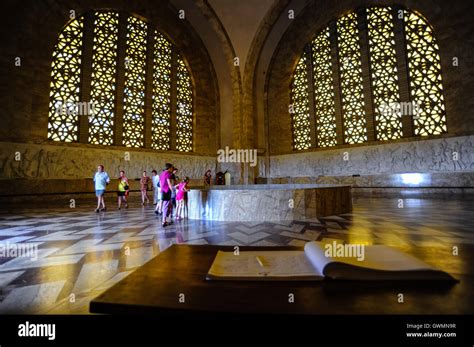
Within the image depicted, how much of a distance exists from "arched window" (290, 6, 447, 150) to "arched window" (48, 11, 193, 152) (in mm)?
7641

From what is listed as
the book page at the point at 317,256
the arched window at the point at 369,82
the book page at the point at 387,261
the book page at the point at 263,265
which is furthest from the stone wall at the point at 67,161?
the book page at the point at 387,261

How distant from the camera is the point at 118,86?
1170cm

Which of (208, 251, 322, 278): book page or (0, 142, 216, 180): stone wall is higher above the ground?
(0, 142, 216, 180): stone wall

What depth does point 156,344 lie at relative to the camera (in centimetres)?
53

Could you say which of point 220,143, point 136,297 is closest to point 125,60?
point 220,143

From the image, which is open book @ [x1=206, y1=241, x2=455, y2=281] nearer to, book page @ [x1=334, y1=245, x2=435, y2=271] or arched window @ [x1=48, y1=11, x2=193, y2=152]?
book page @ [x1=334, y1=245, x2=435, y2=271]

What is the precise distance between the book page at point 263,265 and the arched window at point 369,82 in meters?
13.0

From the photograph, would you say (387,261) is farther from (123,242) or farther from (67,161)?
(67,161)

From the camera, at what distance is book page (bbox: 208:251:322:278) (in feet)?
2.37

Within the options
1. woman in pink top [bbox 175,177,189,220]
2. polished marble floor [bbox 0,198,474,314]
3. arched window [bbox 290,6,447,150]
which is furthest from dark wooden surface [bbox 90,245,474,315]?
arched window [bbox 290,6,447,150]

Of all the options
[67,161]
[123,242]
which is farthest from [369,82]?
[67,161]

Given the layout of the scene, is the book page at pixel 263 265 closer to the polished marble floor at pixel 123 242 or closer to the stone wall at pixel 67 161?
the polished marble floor at pixel 123 242

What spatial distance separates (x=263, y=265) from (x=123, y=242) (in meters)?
3.18

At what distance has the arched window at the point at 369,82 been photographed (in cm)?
1077
